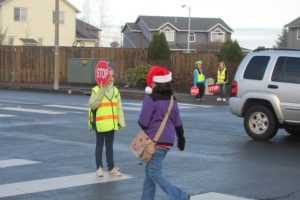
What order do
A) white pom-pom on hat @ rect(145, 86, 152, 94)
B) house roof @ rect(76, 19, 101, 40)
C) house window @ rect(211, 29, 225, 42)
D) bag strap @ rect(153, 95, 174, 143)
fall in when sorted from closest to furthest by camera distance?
bag strap @ rect(153, 95, 174, 143)
white pom-pom on hat @ rect(145, 86, 152, 94)
house roof @ rect(76, 19, 101, 40)
house window @ rect(211, 29, 225, 42)

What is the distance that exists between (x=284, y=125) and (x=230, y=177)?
4.69 metres

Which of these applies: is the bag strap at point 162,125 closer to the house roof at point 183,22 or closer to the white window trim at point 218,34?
the house roof at point 183,22

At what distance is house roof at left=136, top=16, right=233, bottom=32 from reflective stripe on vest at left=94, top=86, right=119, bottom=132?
7256cm

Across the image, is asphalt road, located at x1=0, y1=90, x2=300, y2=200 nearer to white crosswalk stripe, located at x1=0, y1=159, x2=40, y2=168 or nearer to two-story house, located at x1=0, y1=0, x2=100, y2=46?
white crosswalk stripe, located at x1=0, y1=159, x2=40, y2=168

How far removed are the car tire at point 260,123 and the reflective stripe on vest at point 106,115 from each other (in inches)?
209

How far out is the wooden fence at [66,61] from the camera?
99.3 feet

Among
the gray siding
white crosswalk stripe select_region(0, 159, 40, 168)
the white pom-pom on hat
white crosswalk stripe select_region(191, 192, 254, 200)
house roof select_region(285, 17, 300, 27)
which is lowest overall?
white crosswalk stripe select_region(0, 159, 40, 168)

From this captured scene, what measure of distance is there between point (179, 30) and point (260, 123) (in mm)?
69872

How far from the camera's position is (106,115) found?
29.8 feet

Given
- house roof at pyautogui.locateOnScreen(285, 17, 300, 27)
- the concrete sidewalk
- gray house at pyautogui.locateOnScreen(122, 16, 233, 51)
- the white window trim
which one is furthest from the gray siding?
the concrete sidewalk

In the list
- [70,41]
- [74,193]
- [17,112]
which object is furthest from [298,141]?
[70,41]

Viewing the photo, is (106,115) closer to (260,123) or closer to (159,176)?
(159,176)

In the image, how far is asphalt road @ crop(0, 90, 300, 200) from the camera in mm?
8312

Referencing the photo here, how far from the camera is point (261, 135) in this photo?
1365cm
